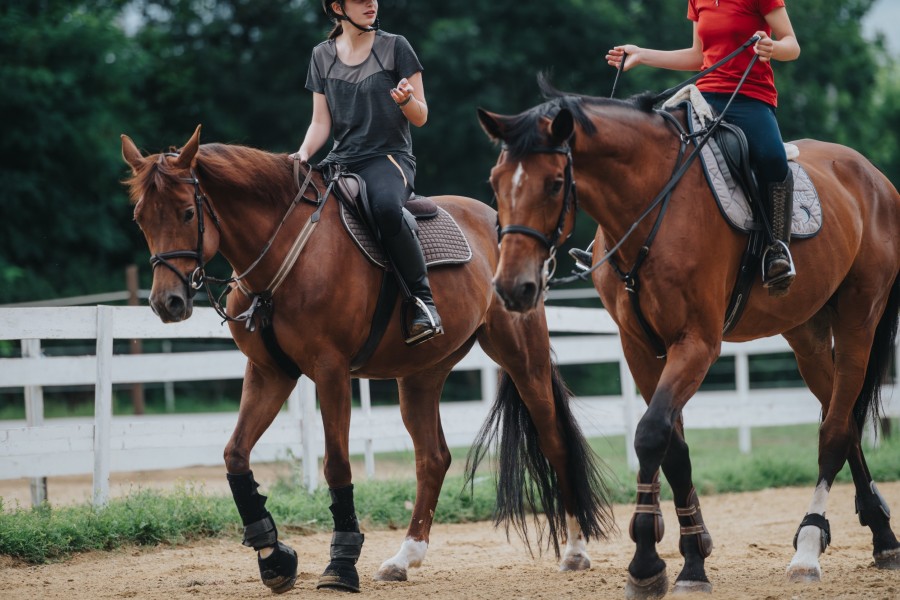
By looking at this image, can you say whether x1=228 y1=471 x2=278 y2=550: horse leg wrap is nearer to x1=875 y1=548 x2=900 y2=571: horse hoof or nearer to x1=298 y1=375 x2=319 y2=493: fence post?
x1=298 y1=375 x2=319 y2=493: fence post

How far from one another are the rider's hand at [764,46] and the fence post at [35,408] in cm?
609

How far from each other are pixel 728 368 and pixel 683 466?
19.3 meters

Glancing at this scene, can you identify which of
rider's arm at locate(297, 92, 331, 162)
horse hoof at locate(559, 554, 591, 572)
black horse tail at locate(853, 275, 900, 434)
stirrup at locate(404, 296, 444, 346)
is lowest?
horse hoof at locate(559, 554, 591, 572)

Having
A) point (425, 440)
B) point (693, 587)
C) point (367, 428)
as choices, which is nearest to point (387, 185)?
point (425, 440)

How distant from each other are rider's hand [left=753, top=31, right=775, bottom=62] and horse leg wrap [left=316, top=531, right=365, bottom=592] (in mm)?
3471

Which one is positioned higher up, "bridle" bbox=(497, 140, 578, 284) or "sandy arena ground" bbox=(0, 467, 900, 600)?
"bridle" bbox=(497, 140, 578, 284)

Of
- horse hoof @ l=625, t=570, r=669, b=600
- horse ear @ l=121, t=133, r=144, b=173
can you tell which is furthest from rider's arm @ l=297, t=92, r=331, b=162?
horse hoof @ l=625, t=570, r=669, b=600

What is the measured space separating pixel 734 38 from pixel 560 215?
203 cm

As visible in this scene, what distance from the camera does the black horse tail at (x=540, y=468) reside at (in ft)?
22.6

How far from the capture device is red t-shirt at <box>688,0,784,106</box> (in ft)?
19.4

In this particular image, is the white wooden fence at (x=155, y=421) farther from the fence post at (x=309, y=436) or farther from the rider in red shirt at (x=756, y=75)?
the rider in red shirt at (x=756, y=75)

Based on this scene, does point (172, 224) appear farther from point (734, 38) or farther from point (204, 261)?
point (734, 38)

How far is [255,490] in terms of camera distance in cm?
590

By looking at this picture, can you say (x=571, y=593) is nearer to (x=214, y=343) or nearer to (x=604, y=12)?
(x=214, y=343)
